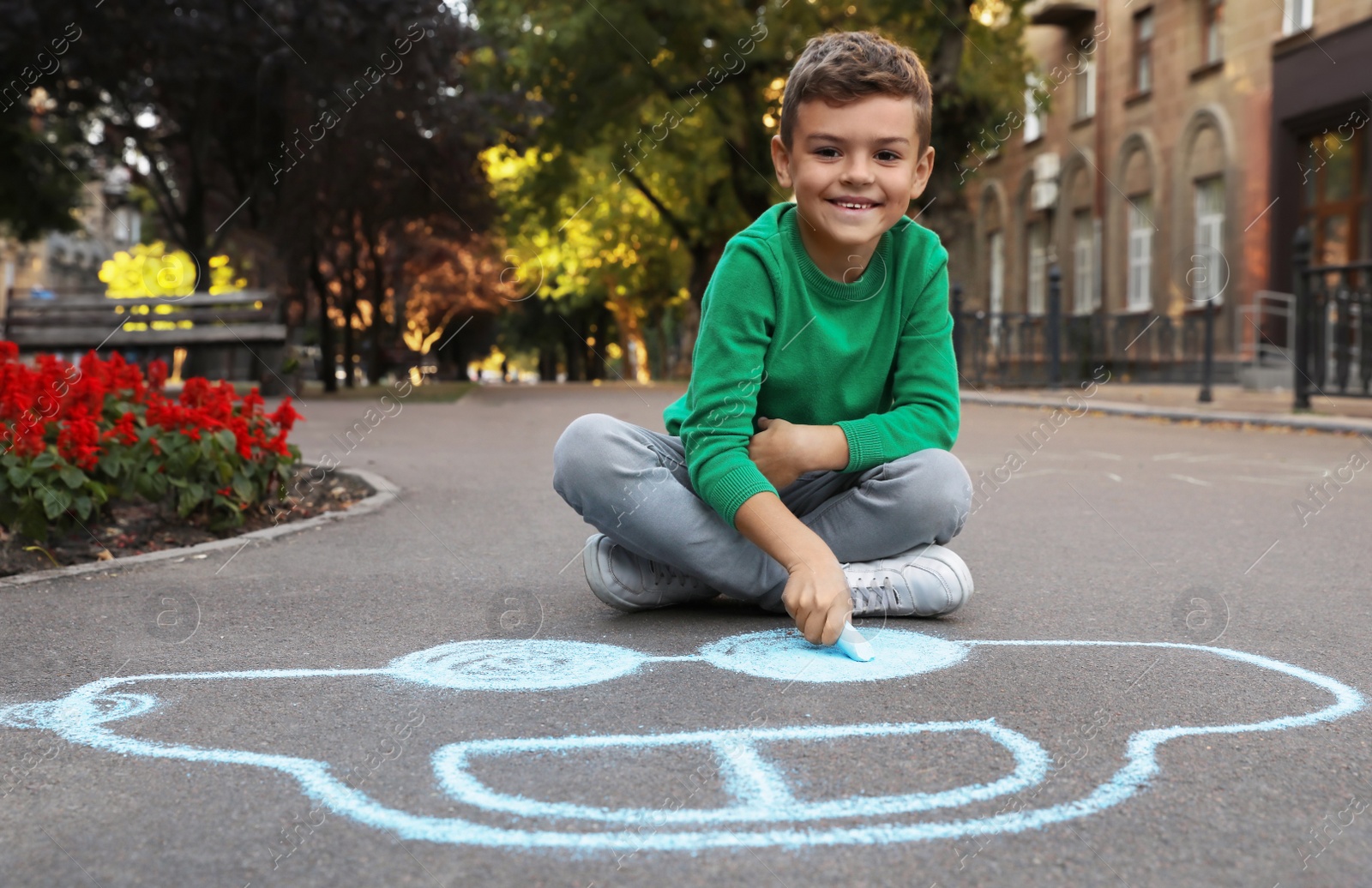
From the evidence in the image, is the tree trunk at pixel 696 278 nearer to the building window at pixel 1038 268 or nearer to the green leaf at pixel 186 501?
the building window at pixel 1038 268

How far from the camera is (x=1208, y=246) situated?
21.1 meters

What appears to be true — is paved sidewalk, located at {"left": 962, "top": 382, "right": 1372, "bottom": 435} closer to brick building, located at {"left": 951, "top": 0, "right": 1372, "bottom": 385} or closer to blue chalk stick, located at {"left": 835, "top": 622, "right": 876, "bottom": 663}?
brick building, located at {"left": 951, "top": 0, "right": 1372, "bottom": 385}

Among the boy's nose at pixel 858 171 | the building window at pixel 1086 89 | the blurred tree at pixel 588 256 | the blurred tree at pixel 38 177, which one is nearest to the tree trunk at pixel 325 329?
the blurred tree at pixel 588 256

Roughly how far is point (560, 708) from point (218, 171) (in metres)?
19.0

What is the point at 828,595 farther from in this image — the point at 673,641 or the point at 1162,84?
the point at 1162,84

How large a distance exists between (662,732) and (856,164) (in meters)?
1.44

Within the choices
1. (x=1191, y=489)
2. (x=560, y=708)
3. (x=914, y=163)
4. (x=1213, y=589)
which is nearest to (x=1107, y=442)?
(x=1191, y=489)

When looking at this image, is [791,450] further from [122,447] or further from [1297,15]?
[1297,15]

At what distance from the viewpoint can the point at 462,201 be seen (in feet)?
61.9

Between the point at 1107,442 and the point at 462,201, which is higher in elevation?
the point at 462,201

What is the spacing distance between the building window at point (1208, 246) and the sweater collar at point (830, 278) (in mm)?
18341

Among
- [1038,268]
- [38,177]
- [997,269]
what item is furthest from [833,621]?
[997,269]

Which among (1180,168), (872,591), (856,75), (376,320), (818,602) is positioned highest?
(1180,168)

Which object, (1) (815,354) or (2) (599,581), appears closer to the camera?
(1) (815,354)
